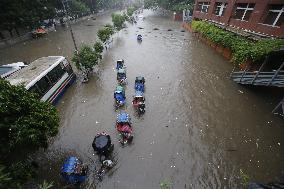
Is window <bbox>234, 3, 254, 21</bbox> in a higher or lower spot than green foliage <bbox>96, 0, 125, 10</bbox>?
higher

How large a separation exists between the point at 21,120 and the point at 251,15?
90.5 feet

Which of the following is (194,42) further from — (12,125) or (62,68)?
(12,125)

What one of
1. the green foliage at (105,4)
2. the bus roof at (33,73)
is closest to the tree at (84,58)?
the bus roof at (33,73)

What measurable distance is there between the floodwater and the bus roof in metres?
3.31

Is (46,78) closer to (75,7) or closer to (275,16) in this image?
(275,16)

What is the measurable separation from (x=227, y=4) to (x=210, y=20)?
19.0 ft

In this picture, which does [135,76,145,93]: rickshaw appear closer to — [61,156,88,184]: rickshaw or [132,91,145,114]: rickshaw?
[132,91,145,114]: rickshaw

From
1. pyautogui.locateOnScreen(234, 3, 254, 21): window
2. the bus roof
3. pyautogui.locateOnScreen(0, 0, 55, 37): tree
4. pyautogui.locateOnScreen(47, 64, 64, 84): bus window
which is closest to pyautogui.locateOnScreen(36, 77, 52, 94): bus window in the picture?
the bus roof

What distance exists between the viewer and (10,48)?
106 feet

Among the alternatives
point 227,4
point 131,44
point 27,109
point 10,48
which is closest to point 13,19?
point 10,48

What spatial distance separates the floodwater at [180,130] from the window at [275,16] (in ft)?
21.2

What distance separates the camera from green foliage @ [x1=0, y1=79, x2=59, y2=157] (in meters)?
8.62

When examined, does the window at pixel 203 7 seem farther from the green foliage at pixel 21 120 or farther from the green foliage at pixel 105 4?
the green foliage at pixel 105 4

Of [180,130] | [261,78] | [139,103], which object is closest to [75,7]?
[139,103]
